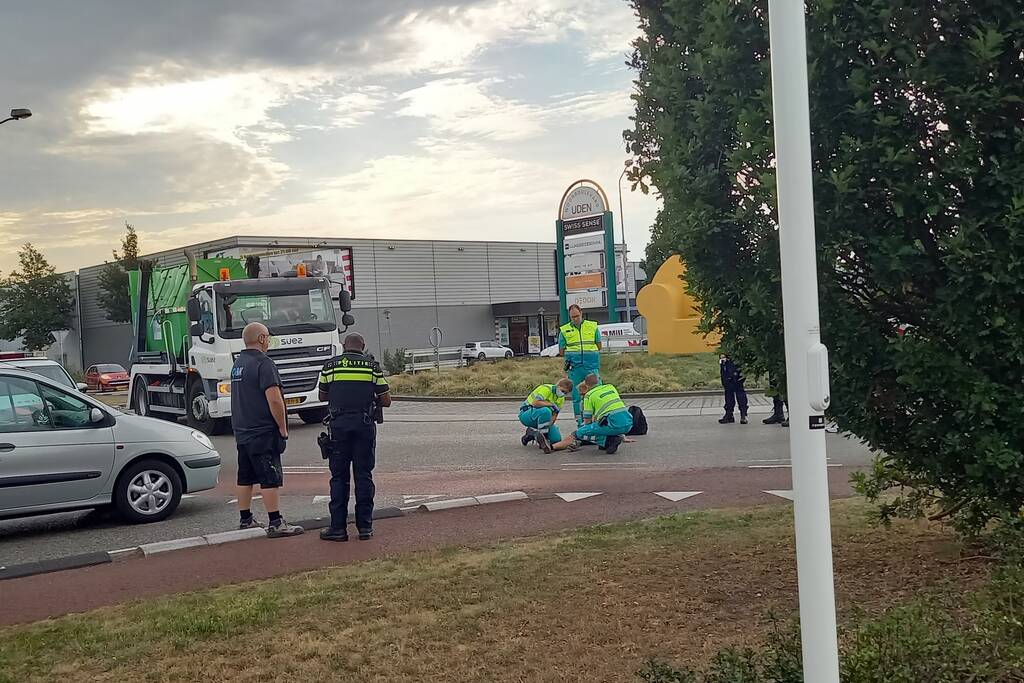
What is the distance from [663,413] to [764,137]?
14.4 metres

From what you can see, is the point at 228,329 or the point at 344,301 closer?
the point at 228,329

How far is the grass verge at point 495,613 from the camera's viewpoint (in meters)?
4.71

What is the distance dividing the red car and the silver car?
37251mm

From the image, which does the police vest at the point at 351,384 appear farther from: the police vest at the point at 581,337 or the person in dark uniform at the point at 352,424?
the police vest at the point at 581,337

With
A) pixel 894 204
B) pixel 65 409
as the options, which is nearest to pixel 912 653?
pixel 894 204

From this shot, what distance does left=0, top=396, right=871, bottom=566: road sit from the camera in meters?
9.29

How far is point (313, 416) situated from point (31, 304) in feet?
155

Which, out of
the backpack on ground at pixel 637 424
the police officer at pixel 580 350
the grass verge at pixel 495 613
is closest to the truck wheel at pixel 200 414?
the police officer at pixel 580 350

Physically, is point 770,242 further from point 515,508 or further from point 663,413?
point 663,413

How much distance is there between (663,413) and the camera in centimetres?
1884

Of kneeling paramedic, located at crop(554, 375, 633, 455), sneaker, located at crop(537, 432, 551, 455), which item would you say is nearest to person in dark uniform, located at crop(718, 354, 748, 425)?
kneeling paramedic, located at crop(554, 375, 633, 455)

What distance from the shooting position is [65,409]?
359 inches

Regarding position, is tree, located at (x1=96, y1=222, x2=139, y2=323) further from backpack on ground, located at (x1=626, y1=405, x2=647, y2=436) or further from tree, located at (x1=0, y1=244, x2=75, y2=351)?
backpack on ground, located at (x1=626, y1=405, x2=647, y2=436)

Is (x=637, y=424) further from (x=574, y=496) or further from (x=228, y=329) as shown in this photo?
(x=228, y=329)
